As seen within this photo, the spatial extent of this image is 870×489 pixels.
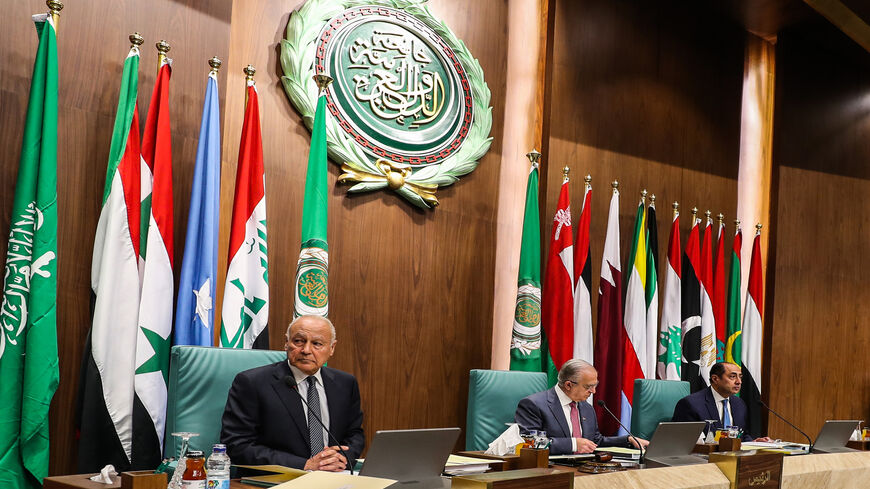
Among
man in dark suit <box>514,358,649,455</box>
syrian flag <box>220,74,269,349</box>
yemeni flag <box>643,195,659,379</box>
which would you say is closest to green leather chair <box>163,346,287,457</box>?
syrian flag <box>220,74,269,349</box>

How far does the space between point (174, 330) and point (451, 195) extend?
2.14m

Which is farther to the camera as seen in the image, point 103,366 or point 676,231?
point 676,231

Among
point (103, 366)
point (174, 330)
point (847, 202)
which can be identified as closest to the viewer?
point (103, 366)

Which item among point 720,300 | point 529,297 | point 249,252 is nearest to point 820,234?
point 720,300

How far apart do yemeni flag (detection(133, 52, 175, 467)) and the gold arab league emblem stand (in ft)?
3.28

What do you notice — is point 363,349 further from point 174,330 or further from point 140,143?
point 140,143

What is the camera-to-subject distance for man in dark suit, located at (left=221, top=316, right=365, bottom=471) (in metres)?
2.80

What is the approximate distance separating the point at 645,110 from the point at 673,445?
389 cm

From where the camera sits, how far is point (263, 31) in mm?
4641

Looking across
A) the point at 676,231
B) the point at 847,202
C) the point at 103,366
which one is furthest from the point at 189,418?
the point at 847,202

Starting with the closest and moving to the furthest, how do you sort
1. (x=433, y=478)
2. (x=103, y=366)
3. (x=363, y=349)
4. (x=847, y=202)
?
(x=433, y=478) < (x=103, y=366) < (x=363, y=349) < (x=847, y=202)

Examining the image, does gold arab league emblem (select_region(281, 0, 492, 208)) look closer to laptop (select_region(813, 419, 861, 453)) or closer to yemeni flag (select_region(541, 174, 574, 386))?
yemeni flag (select_region(541, 174, 574, 386))

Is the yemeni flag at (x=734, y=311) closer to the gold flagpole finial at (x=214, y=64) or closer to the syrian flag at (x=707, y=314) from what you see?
the syrian flag at (x=707, y=314)

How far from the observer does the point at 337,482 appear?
1839mm
